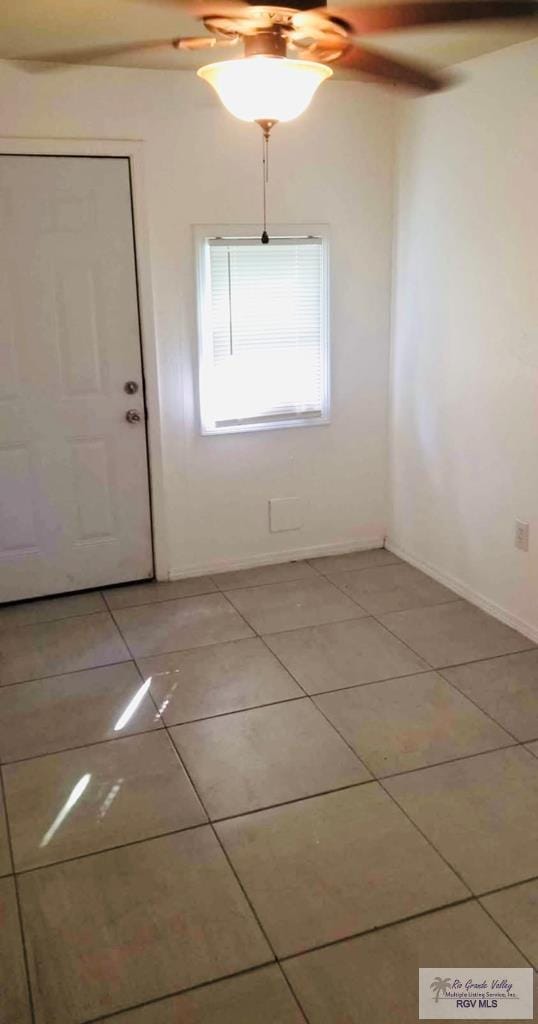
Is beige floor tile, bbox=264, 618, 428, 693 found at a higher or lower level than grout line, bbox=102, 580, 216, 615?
lower

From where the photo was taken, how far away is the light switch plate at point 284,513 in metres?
4.15

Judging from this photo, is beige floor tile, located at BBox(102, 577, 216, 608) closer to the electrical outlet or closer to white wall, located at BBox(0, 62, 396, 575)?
white wall, located at BBox(0, 62, 396, 575)

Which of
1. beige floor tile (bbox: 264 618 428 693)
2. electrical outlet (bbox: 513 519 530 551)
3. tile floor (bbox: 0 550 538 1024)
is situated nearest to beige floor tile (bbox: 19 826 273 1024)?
tile floor (bbox: 0 550 538 1024)

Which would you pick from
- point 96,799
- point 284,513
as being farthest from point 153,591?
point 96,799

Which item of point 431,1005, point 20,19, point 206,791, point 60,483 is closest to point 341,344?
point 60,483

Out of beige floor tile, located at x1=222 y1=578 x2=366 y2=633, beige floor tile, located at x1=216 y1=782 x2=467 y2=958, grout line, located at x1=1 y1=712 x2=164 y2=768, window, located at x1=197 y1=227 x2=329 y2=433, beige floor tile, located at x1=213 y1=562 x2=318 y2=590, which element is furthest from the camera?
beige floor tile, located at x1=213 y1=562 x2=318 y2=590

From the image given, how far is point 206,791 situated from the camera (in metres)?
2.41

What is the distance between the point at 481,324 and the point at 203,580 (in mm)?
1792

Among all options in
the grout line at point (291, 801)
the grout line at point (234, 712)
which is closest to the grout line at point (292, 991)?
the grout line at point (291, 801)

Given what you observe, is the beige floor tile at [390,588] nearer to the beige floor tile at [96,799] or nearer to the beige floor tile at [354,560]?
the beige floor tile at [354,560]

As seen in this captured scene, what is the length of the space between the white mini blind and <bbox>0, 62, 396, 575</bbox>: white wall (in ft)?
0.30

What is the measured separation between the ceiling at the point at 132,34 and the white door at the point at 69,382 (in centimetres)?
49

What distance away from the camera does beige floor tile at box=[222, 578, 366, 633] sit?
3535 millimetres

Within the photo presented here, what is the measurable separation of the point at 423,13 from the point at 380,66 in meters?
0.34
